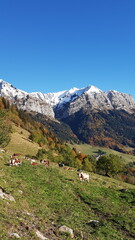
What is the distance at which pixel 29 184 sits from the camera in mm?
27531

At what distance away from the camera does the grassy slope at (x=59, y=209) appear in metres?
16.3

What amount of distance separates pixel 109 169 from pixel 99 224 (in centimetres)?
6400

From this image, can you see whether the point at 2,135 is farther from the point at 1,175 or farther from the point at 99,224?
the point at 99,224

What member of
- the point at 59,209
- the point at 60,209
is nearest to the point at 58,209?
the point at 59,209

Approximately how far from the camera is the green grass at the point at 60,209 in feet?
53.5

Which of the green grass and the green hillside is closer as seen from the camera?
the green hillside

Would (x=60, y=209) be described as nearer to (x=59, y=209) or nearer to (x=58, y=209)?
(x=59, y=209)

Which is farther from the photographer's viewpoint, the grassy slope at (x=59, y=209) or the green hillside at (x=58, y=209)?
the grassy slope at (x=59, y=209)

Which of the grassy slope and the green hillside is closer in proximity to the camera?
the green hillside

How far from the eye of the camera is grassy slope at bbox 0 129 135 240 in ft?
53.3

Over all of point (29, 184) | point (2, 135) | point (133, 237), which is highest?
point (2, 135)

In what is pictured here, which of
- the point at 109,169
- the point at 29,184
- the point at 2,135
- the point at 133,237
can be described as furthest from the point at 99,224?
the point at 109,169

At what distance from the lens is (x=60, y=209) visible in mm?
22594

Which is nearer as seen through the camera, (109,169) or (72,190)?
(72,190)
